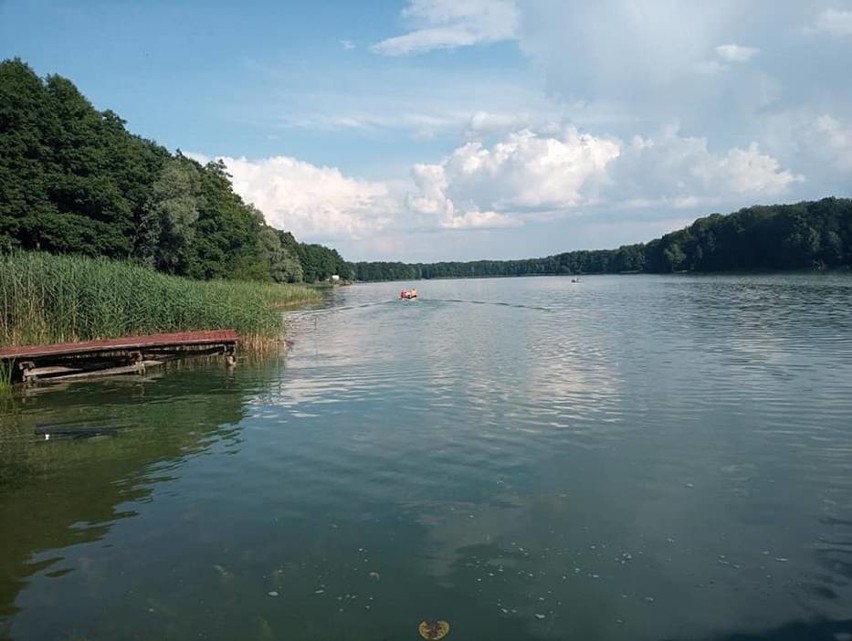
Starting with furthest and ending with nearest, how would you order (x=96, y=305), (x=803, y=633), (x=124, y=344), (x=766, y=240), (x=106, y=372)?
(x=766, y=240) → (x=96, y=305) → (x=106, y=372) → (x=124, y=344) → (x=803, y=633)

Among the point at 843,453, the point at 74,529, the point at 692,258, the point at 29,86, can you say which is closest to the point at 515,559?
the point at 74,529

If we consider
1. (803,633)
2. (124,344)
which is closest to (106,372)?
(124,344)

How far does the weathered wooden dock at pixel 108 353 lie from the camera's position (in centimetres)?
2069

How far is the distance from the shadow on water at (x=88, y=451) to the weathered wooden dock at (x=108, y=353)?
2.69 feet

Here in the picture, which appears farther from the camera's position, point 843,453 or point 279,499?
point 843,453

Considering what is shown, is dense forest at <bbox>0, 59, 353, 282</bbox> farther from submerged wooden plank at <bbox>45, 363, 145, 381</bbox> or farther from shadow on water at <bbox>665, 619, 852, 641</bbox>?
shadow on water at <bbox>665, 619, 852, 641</bbox>

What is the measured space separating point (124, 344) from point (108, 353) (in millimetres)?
1068

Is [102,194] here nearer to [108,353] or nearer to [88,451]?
[108,353]

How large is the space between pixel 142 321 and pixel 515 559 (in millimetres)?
21690

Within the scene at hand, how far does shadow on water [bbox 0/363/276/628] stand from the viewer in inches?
354

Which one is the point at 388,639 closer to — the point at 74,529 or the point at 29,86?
the point at 74,529

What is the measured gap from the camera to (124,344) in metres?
22.1

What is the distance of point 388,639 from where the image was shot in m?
6.52

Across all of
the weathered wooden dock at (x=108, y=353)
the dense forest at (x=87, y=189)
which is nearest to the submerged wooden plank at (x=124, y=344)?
the weathered wooden dock at (x=108, y=353)
